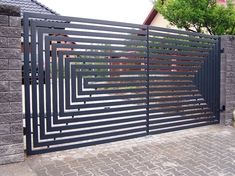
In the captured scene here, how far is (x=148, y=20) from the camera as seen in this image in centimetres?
1808

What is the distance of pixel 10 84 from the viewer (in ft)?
11.6

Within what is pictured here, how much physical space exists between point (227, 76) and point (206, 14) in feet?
8.88

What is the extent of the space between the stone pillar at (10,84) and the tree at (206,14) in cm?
583

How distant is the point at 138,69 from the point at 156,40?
652 mm

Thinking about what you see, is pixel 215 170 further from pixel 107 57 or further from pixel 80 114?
pixel 107 57

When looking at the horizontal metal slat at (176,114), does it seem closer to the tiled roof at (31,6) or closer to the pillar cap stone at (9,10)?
the pillar cap stone at (9,10)

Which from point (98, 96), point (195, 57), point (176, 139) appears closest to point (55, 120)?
point (98, 96)

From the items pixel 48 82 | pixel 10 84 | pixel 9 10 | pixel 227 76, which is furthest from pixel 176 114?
pixel 9 10

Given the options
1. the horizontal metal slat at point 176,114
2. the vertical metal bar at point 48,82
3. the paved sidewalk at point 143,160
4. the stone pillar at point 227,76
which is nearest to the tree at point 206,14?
the stone pillar at point 227,76

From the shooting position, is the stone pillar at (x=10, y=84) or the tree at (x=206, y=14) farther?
the tree at (x=206, y=14)

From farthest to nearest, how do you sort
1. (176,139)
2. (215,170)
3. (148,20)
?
(148,20), (176,139), (215,170)

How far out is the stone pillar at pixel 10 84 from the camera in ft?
11.5

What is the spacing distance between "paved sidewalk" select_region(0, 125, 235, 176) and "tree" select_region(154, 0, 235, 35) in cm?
416

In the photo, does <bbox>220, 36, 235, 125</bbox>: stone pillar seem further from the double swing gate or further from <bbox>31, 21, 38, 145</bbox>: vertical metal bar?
<bbox>31, 21, 38, 145</bbox>: vertical metal bar
